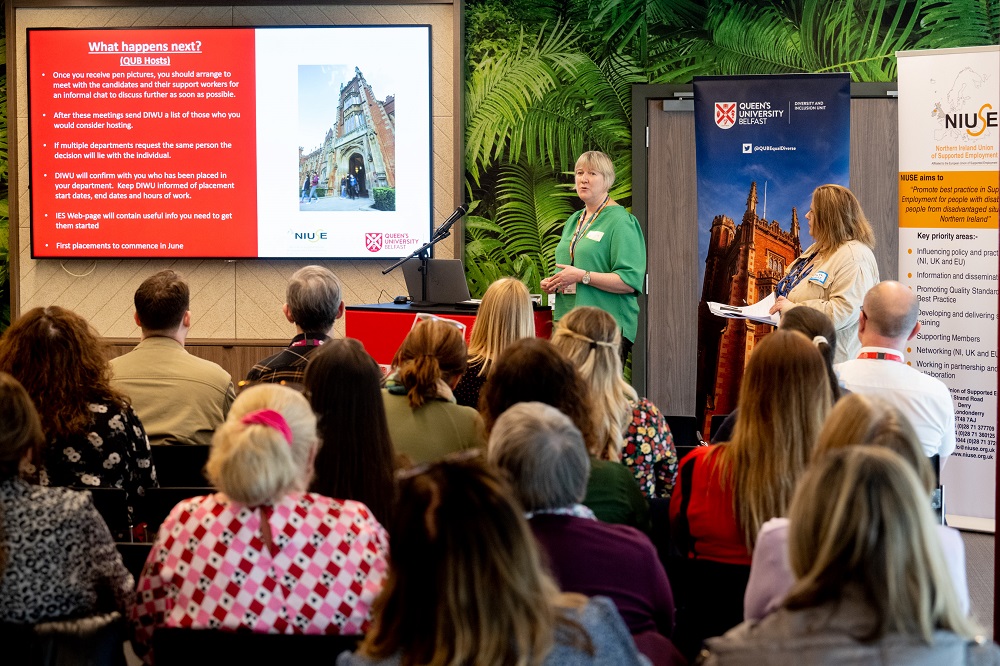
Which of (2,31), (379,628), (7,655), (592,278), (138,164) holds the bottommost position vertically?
(7,655)

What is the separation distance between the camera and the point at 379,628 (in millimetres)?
1496

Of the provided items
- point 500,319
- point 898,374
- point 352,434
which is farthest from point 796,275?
point 352,434

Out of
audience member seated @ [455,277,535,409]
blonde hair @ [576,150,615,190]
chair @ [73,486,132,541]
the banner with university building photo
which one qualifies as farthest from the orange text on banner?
→ chair @ [73,486,132,541]

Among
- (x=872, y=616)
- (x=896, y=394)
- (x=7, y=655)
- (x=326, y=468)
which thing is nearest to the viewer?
(x=872, y=616)

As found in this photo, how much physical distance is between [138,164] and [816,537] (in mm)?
6218

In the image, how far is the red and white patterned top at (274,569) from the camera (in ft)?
6.38

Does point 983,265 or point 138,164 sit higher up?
point 138,164

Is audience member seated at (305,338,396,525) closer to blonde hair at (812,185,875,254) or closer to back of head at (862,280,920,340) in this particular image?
back of head at (862,280,920,340)

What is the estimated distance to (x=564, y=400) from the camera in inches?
104

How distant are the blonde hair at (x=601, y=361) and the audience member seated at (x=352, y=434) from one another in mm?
673

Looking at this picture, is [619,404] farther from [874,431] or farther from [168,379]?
[168,379]

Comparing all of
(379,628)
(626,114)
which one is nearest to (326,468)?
(379,628)

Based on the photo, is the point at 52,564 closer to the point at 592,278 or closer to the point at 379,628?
the point at 379,628

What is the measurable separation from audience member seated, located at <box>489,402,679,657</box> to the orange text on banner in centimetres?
375
